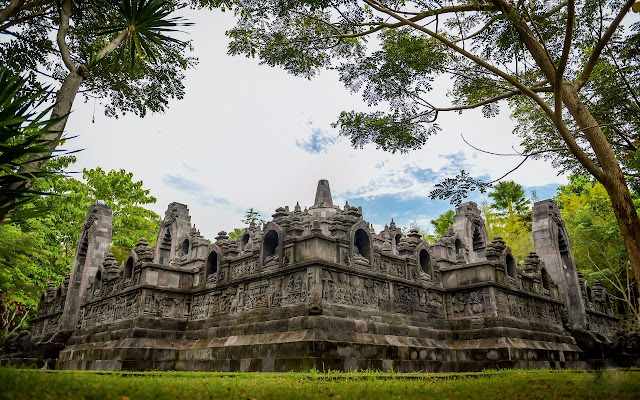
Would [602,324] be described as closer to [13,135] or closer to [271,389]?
[271,389]

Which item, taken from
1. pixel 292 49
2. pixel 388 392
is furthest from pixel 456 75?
pixel 388 392

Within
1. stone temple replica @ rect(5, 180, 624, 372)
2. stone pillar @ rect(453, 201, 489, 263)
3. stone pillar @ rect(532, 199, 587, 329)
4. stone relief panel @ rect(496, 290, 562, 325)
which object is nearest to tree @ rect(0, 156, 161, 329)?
stone temple replica @ rect(5, 180, 624, 372)

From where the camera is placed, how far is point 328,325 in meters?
11.3

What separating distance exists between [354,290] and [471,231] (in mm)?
13476

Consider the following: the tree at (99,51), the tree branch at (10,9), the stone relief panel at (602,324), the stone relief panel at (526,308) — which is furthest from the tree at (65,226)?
the stone relief panel at (602,324)

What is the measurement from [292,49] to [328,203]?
13978 mm

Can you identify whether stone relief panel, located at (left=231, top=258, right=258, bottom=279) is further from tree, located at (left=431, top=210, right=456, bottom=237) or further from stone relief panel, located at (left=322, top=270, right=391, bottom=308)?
tree, located at (left=431, top=210, right=456, bottom=237)

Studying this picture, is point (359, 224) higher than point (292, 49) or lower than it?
lower

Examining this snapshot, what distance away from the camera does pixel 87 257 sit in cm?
2162

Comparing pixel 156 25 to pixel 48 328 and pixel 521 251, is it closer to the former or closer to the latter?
pixel 48 328

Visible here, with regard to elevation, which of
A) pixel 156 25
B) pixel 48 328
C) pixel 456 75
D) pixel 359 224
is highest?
pixel 456 75

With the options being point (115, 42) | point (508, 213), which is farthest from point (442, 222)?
point (115, 42)

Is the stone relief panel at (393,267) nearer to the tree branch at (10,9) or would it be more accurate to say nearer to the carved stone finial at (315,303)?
the carved stone finial at (315,303)

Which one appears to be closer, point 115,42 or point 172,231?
point 115,42
